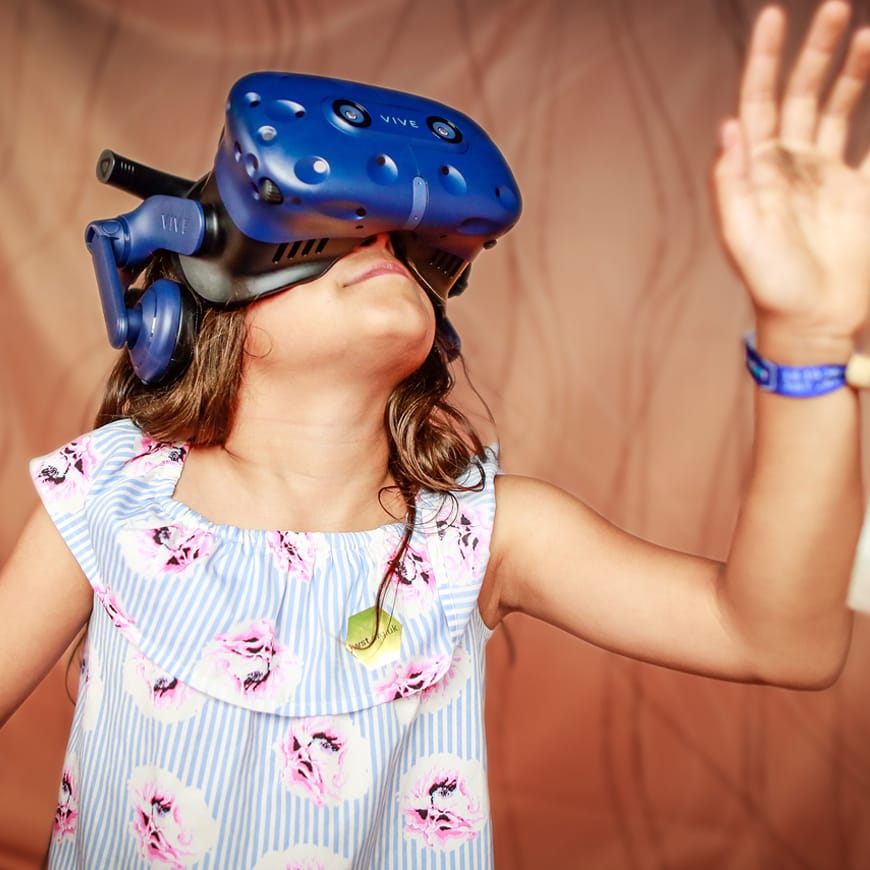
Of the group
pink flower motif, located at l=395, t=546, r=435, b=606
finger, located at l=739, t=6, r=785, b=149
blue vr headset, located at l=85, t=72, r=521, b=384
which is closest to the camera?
finger, located at l=739, t=6, r=785, b=149

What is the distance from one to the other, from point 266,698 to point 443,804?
0.20 meters

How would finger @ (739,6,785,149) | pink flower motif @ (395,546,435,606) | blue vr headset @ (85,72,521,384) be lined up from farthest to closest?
1. pink flower motif @ (395,546,435,606)
2. blue vr headset @ (85,72,521,384)
3. finger @ (739,6,785,149)

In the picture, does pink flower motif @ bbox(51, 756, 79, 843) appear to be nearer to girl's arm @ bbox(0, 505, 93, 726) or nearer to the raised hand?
girl's arm @ bbox(0, 505, 93, 726)

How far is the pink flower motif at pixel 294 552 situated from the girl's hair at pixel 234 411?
7 cm

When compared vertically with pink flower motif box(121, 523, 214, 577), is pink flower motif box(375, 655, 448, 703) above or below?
below

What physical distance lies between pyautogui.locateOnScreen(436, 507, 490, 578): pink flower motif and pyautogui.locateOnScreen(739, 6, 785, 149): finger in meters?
0.41

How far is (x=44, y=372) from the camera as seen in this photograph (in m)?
A: 1.84

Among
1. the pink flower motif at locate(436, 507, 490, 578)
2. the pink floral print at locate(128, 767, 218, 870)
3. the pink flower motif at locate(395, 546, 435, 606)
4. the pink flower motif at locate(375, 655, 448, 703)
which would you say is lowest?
the pink floral print at locate(128, 767, 218, 870)

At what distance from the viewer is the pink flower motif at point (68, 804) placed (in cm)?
98

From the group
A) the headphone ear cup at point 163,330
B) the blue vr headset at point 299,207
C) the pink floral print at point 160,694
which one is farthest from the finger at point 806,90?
the pink floral print at point 160,694

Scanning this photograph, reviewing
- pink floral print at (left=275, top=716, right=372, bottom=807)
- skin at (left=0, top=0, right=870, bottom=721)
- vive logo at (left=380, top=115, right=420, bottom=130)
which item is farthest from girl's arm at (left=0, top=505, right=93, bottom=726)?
vive logo at (left=380, top=115, right=420, bottom=130)

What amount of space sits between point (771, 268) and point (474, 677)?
47cm

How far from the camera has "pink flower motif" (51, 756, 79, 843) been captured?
0.98m

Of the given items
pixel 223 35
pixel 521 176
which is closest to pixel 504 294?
pixel 521 176
